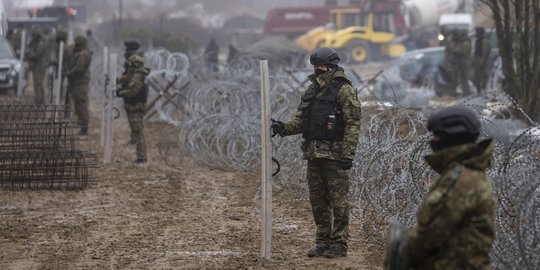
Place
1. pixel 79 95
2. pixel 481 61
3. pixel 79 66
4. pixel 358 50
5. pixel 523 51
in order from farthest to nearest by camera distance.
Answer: pixel 358 50 < pixel 481 61 < pixel 79 95 < pixel 79 66 < pixel 523 51

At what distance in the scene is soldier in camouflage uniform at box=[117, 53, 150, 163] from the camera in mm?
14594

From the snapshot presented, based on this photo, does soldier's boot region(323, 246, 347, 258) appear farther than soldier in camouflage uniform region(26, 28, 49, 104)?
No

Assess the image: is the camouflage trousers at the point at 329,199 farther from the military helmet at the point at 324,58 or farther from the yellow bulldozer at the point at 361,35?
the yellow bulldozer at the point at 361,35

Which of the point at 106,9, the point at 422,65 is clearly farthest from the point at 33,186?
the point at 106,9

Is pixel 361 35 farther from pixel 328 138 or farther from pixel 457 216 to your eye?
pixel 457 216

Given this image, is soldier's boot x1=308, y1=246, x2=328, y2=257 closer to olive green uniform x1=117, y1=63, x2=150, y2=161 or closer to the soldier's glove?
olive green uniform x1=117, y1=63, x2=150, y2=161

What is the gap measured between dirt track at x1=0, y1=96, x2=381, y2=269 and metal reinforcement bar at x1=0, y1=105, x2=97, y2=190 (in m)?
0.18

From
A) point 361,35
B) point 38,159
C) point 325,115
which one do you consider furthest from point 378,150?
point 361,35

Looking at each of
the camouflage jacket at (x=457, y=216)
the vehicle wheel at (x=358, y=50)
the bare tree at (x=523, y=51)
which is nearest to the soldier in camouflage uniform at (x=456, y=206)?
the camouflage jacket at (x=457, y=216)

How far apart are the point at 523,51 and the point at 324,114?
6024 millimetres

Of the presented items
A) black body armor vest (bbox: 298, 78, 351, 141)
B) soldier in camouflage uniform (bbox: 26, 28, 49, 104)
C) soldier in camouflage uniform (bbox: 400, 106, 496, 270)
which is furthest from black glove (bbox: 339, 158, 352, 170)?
soldier in camouflage uniform (bbox: 26, 28, 49, 104)

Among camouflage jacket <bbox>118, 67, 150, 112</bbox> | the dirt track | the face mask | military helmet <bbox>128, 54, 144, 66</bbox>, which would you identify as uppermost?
military helmet <bbox>128, 54, 144, 66</bbox>

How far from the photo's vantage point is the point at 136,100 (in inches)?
582

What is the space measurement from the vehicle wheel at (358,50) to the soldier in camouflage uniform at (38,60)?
25335mm
